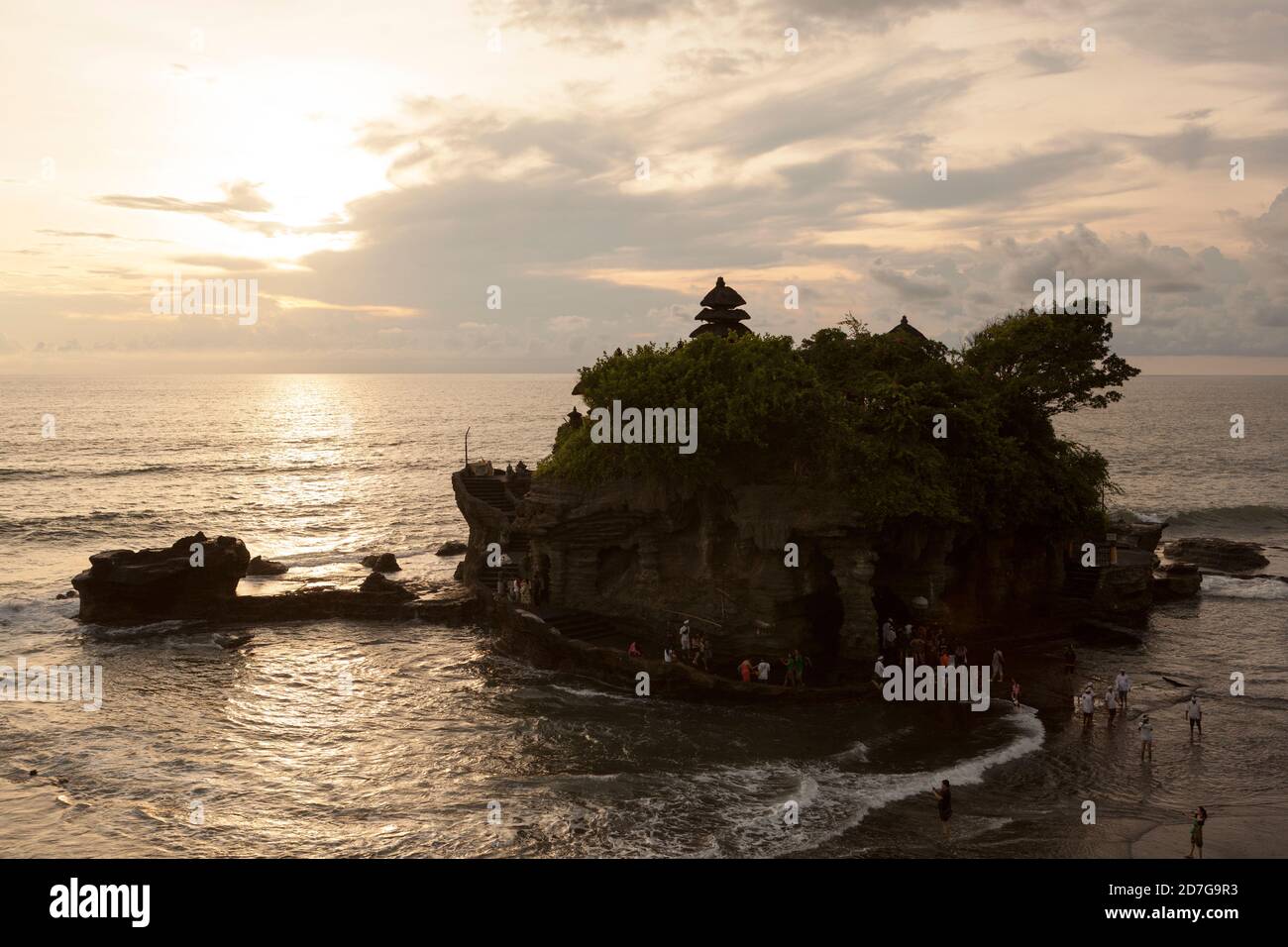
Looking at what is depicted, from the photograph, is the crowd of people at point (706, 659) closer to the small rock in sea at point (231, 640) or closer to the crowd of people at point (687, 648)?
the crowd of people at point (687, 648)

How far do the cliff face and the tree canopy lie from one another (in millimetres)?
1014

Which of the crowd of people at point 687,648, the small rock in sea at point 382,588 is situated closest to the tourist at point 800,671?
the crowd of people at point 687,648

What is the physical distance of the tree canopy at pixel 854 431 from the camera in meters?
33.3

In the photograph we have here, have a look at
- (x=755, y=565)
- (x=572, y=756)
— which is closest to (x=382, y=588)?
(x=755, y=565)

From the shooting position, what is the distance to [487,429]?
17200cm

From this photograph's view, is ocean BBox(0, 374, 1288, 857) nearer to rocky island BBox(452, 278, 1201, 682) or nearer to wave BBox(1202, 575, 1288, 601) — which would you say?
wave BBox(1202, 575, 1288, 601)

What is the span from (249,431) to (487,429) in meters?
40.7

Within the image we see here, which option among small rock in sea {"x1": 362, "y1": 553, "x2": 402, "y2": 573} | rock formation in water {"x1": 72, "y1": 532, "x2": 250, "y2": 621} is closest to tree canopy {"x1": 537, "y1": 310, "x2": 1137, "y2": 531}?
rock formation in water {"x1": 72, "y1": 532, "x2": 250, "y2": 621}

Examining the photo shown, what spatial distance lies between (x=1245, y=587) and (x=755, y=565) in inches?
1210

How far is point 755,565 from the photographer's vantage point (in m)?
34.1

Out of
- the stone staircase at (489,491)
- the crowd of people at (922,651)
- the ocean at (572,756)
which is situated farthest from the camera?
the stone staircase at (489,491)

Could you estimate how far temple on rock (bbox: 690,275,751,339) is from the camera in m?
43.4

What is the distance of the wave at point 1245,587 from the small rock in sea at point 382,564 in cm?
4565
